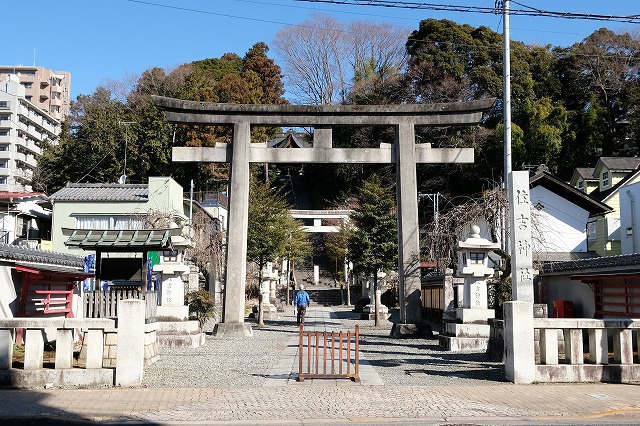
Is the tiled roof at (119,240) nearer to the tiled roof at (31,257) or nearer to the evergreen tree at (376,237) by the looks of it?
the tiled roof at (31,257)

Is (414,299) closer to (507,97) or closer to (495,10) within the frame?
(507,97)

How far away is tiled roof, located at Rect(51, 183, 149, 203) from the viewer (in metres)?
35.6

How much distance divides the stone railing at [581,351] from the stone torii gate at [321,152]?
8.44 m

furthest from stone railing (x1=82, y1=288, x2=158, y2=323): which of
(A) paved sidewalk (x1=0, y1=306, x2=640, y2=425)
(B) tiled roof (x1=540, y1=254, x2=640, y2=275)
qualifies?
(B) tiled roof (x1=540, y1=254, x2=640, y2=275)

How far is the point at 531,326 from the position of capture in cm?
1241

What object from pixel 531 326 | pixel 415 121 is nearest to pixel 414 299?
pixel 415 121

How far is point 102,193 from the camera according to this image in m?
36.5

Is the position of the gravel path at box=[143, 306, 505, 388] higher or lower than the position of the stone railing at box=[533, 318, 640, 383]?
lower

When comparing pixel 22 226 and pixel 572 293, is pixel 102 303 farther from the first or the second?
pixel 22 226

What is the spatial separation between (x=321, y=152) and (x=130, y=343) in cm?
1129

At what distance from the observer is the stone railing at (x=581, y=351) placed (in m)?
12.6

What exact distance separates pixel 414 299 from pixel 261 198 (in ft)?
46.0

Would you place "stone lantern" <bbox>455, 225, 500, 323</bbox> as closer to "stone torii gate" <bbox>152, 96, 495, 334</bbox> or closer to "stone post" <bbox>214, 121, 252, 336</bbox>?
"stone torii gate" <bbox>152, 96, 495, 334</bbox>

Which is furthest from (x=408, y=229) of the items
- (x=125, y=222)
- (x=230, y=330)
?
(x=125, y=222)
